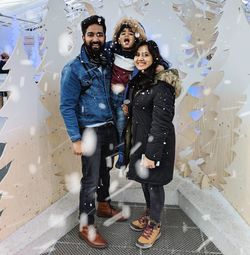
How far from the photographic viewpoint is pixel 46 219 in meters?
3.61

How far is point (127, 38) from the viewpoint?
320 centimetres

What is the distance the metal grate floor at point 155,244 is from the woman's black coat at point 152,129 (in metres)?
0.70

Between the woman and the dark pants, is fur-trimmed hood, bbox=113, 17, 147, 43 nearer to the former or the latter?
the woman

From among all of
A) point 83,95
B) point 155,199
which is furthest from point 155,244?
point 83,95

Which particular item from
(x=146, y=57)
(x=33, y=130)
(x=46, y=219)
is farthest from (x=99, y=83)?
(x=46, y=219)

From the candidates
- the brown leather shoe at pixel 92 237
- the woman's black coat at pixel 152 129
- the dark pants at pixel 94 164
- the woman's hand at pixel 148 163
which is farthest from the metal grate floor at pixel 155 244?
the woman's hand at pixel 148 163

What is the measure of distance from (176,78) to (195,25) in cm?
198

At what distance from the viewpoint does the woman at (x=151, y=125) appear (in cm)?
297

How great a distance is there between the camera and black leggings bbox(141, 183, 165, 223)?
3330 mm

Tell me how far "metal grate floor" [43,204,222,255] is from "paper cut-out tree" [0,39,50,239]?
490mm

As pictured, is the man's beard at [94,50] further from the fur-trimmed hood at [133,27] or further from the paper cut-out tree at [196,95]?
the paper cut-out tree at [196,95]

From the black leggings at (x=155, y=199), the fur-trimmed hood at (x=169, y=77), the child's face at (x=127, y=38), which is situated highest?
the child's face at (x=127, y=38)

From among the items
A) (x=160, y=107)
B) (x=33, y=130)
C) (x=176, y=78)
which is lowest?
(x=33, y=130)

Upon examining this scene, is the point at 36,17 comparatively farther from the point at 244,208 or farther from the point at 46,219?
the point at 244,208
